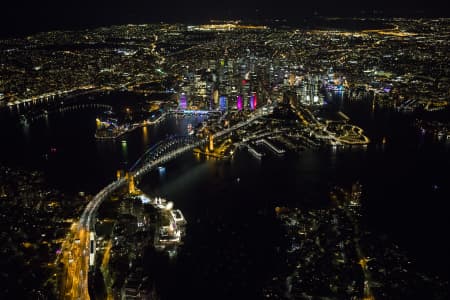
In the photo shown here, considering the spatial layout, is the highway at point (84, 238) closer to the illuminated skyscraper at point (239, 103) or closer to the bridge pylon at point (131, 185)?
the bridge pylon at point (131, 185)

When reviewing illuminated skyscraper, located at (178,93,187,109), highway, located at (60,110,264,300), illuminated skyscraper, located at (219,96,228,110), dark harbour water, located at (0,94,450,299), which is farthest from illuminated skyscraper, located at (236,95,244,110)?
highway, located at (60,110,264,300)


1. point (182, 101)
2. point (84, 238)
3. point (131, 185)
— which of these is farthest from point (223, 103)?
point (84, 238)

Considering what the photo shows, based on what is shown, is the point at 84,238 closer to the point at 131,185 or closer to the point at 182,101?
the point at 131,185

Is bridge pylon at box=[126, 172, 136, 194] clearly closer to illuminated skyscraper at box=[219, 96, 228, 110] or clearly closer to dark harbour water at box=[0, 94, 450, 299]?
dark harbour water at box=[0, 94, 450, 299]

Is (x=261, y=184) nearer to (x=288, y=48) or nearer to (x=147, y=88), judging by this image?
(x=147, y=88)

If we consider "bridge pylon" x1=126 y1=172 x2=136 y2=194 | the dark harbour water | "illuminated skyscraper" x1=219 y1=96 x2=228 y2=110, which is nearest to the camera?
the dark harbour water

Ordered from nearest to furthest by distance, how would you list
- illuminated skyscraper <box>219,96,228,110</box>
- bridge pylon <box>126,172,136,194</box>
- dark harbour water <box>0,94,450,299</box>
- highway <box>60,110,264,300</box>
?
highway <box>60,110,264,300</box>
dark harbour water <box>0,94,450,299</box>
bridge pylon <box>126,172,136,194</box>
illuminated skyscraper <box>219,96,228,110</box>

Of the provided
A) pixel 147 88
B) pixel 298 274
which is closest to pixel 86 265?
pixel 298 274
